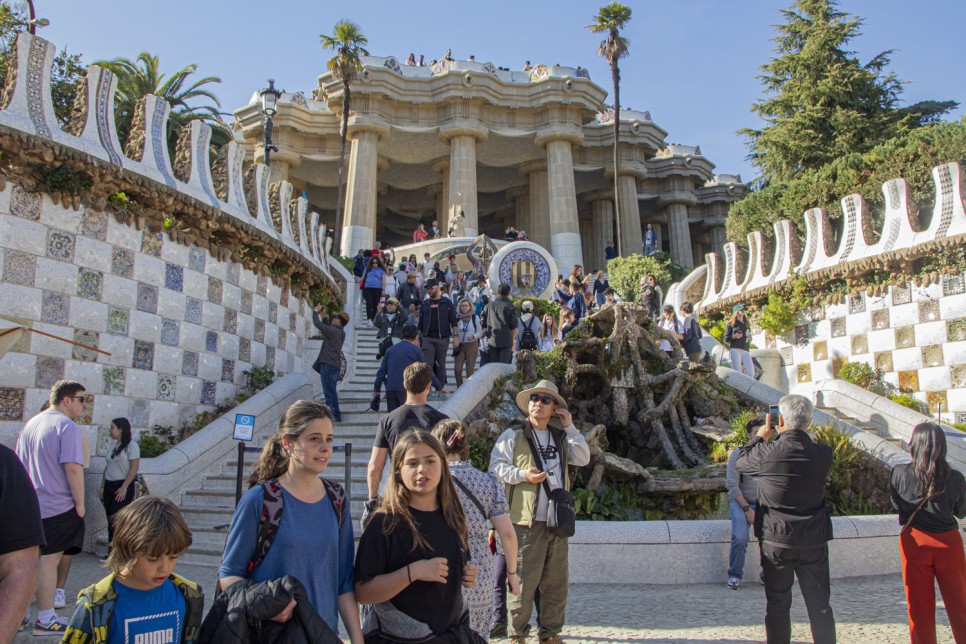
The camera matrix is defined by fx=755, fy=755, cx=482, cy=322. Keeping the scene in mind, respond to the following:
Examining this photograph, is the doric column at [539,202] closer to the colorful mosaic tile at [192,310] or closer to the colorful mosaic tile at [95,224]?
the colorful mosaic tile at [192,310]

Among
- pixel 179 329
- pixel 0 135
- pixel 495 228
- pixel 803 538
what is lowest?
pixel 803 538

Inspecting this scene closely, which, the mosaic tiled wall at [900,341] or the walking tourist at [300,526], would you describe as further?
the mosaic tiled wall at [900,341]

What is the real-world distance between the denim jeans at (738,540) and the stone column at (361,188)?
28.8 m

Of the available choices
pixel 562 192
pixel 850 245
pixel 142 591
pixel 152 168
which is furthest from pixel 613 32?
pixel 142 591

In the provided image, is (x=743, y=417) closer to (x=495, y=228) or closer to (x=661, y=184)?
(x=661, y=184)

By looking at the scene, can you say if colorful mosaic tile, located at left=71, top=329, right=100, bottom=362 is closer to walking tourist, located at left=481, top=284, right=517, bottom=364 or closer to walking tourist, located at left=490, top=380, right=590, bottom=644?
walking tourist, located at left=481, top=284, right=517, bottom=364

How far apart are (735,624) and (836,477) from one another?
3.81 meters

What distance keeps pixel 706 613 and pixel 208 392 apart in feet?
24.9

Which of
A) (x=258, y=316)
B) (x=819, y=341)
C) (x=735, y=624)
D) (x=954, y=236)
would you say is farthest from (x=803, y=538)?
(x=819, y=341)

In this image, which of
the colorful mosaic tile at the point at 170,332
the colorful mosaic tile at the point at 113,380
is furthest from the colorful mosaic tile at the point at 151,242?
the colorful mosaic tile at the point at 113,380

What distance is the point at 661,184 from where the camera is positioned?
44.2m

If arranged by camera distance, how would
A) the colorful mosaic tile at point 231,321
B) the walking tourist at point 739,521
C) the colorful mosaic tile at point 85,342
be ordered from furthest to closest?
the colorful mosaic tile at point 231,321, the colorful mosaic tile at point 85,342, the walking tourist at point 739,521

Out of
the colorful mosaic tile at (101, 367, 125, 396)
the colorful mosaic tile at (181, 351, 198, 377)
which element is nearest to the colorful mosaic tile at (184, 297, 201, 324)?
the colorful mosaic tile at (181, 351, 198, 377)

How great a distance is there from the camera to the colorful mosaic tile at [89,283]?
8.91m
